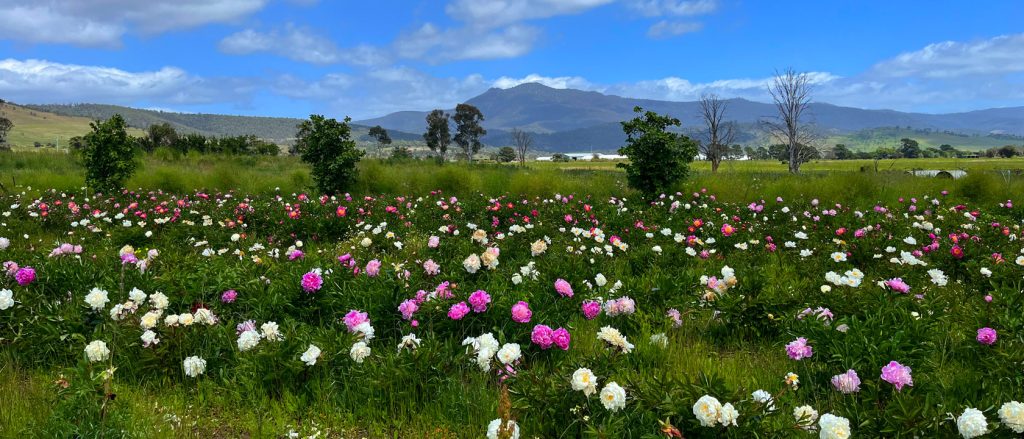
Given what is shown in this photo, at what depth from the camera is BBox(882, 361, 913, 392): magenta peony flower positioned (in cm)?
209

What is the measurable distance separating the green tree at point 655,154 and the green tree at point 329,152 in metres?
7.41

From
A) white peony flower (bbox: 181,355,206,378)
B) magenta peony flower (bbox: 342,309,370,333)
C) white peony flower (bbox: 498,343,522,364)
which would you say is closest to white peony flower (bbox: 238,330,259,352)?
white peony flower (bbox: 181,355,206,378)

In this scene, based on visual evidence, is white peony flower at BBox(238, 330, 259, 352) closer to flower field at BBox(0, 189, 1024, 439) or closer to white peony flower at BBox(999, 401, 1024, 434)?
flower field at BBox(0, 189, 1024, 439)

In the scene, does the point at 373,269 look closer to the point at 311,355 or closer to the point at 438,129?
the point at 311,355

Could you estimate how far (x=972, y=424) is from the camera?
1.69 meters

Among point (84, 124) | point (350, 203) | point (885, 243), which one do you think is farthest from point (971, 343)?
point (84, 124)

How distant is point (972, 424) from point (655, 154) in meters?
10.2

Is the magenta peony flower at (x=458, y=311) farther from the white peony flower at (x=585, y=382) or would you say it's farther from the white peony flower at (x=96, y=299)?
the white peony flower at (x=96, y=299)

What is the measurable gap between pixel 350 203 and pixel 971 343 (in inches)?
322

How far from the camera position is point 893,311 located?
2818 millimetres

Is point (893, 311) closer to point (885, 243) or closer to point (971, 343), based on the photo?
point (971, 343)

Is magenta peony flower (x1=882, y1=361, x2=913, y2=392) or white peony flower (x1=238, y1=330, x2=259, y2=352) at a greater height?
magenta peony flower (x1=882, y1=361, x2=913, y2=392)

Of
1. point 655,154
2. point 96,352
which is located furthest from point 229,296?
point 655,154

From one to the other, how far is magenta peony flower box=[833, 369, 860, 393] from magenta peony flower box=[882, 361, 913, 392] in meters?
0.13
